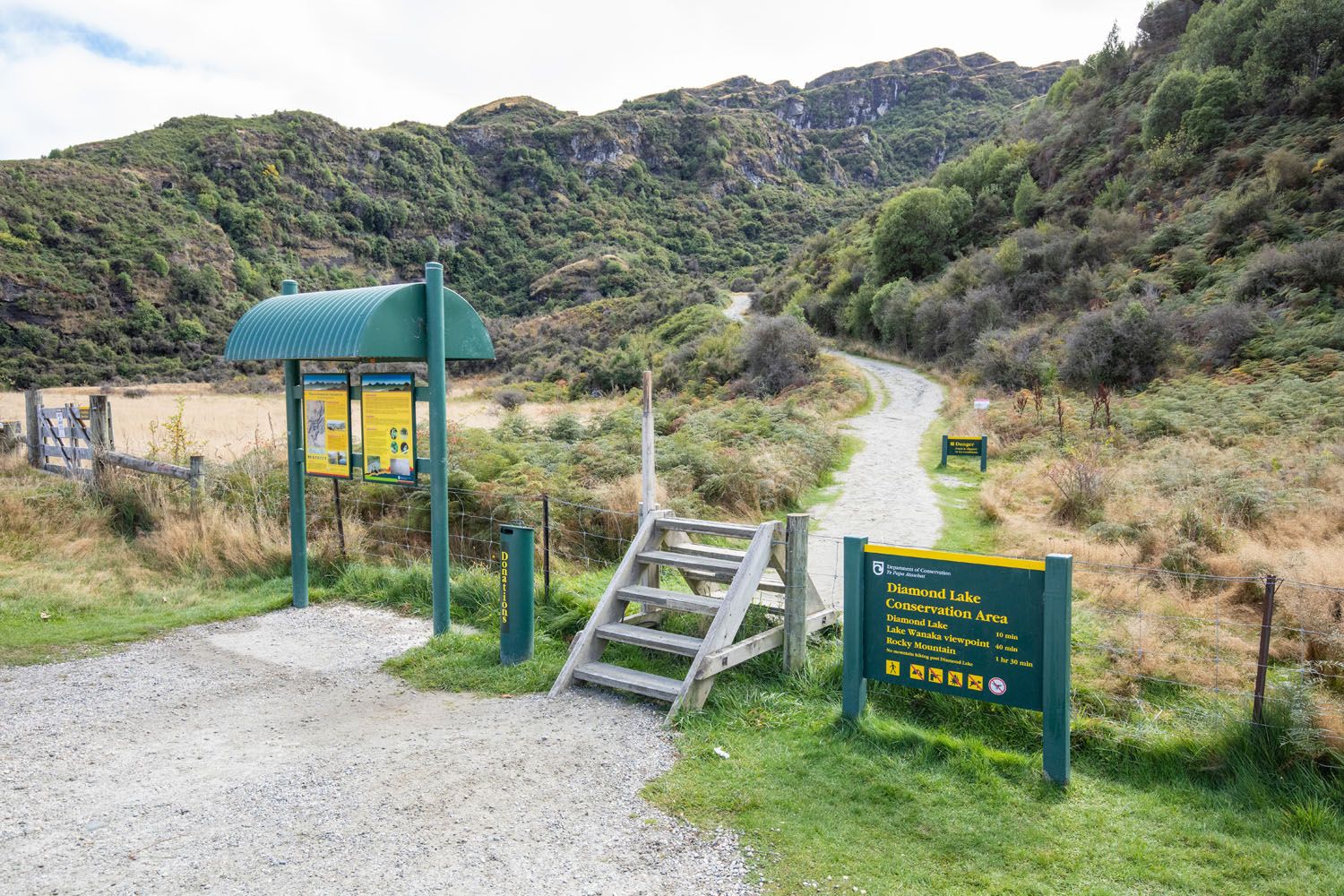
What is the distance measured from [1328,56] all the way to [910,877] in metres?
50.0

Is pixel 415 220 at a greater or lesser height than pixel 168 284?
greater

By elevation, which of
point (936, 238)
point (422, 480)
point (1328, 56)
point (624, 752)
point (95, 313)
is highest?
point (1328, 56)

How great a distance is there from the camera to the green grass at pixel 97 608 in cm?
697

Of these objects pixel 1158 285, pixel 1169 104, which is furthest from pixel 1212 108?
pixel 1158 285

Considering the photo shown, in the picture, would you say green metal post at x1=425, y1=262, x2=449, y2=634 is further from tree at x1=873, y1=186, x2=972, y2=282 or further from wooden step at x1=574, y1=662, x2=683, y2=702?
tree at x1=873, y1=186, x2=972, y2=282

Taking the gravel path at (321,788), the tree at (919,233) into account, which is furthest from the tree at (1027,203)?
the gravel path at (321,788)

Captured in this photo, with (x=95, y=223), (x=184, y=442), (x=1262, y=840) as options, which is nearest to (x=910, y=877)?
(x=1262, y=840)

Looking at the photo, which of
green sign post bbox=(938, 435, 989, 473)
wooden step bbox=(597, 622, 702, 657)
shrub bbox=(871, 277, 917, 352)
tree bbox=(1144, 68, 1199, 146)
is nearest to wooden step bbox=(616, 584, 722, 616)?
wooden step bbox=(597, 622, 702, 657)

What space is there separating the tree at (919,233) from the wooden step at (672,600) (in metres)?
47.4

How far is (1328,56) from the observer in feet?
125

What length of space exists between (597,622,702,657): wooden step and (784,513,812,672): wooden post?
68cm

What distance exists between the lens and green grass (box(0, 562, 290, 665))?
6.97 m

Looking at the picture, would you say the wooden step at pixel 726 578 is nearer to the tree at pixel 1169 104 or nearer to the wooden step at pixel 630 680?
the wooden step at pixel 630 680

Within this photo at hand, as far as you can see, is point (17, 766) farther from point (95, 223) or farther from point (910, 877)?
point (95, 223)
